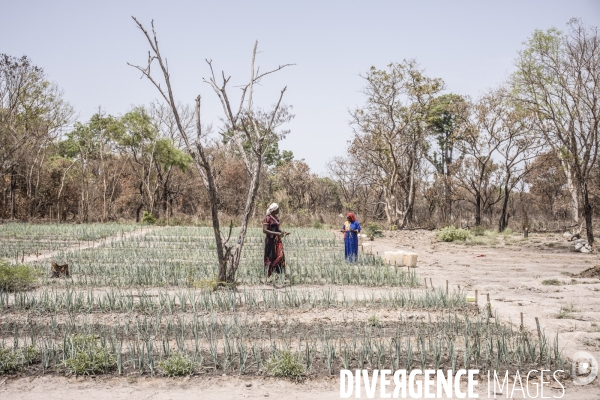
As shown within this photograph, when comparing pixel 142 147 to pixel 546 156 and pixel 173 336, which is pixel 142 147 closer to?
pixel 546 156

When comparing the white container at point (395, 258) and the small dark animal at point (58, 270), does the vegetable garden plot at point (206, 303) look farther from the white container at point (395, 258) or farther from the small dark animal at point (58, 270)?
the white container at point (395, 258)

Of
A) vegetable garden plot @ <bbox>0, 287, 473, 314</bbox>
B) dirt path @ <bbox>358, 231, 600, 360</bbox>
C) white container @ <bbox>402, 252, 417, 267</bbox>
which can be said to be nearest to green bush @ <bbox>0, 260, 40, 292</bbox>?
vegetable garden plot @ <bbox>0, 287, 473, 314</bbox>

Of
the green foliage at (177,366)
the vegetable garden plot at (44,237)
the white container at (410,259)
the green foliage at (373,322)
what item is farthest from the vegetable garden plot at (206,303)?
the vegetable garden plot at (44,237)

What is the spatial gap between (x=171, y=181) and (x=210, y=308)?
29.4m

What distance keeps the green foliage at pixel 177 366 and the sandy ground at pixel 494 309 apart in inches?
3.9

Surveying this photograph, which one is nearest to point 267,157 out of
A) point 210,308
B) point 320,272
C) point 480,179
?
point 480,179

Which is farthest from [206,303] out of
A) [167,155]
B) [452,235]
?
[167,155]

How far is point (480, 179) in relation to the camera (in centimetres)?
2880

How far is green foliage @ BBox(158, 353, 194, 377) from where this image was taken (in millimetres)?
5262

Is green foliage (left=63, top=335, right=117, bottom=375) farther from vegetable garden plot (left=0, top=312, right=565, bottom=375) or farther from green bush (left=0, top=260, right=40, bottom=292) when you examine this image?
green bush (left=0, top=260, right=40, bottom=292)

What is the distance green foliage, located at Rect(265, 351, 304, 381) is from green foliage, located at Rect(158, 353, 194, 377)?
0.75m

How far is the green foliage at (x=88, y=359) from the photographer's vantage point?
5.29 metres

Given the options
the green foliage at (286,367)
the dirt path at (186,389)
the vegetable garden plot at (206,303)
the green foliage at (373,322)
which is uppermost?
the vegetable garden plot at (206,303)

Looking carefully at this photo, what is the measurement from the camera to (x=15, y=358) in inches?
213
